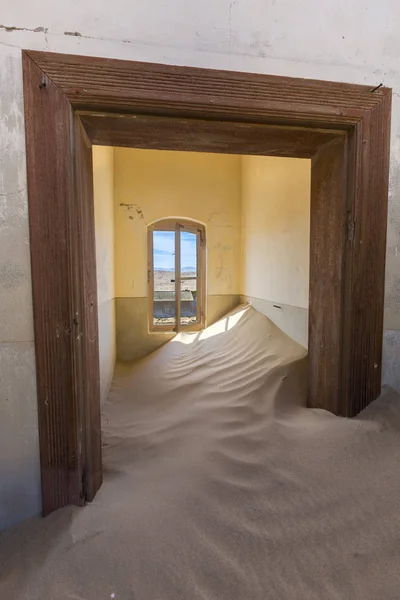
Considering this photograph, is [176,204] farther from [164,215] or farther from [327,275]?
[327,275]

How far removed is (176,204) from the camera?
5.57m

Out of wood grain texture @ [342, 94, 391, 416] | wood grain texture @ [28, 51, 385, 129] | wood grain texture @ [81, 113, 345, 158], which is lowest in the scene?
wood grain texture @ [342, 94, 391, 416]

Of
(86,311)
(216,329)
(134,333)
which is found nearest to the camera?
(86,311)

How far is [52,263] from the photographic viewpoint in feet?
4.92

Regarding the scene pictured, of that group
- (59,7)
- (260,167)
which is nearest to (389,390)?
(59,7)

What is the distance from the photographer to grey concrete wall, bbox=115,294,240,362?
543cm

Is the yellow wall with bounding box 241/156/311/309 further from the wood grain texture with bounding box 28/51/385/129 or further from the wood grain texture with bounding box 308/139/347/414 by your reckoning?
the wood grain texture with bounding box 28/51/385/129

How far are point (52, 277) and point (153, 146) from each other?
1146mm

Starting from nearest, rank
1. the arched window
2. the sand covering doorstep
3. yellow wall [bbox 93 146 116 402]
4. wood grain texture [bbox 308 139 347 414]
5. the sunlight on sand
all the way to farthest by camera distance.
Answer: the sand covering doorstep < wood grain texture [bbox 308 139 347 414] < yellow wall [bbox 93 146 116 402] < the sunlight on sand < the arched window

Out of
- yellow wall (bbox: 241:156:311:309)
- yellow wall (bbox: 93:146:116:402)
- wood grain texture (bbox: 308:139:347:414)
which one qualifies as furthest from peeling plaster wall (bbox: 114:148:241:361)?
wood grain texture (bbox: 308:139:347:414)

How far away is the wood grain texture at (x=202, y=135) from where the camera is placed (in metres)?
1.70

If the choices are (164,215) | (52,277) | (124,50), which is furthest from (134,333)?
(124,50)

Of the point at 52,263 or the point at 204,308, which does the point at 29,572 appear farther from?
the point at 204,308

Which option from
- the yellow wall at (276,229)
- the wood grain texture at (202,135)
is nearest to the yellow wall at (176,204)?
the yellow wall at (276,229)
